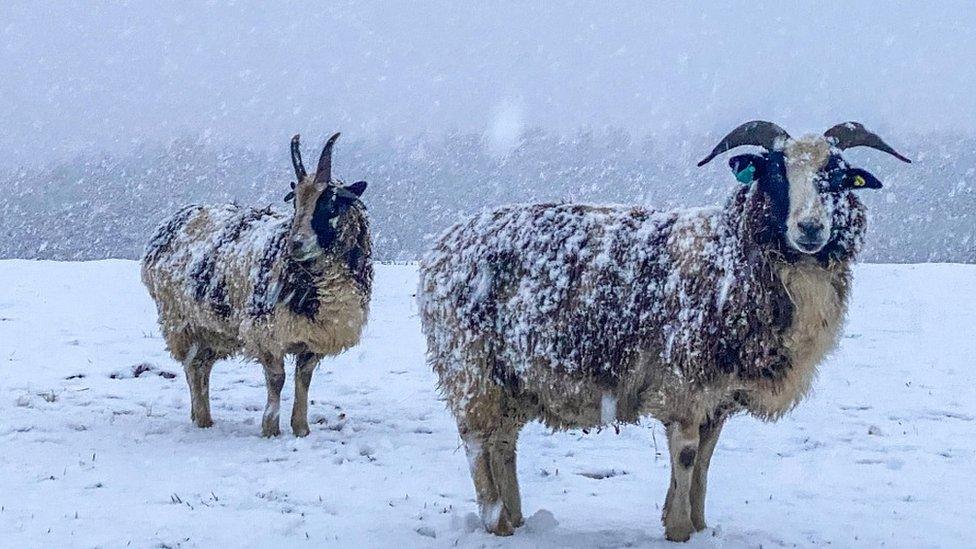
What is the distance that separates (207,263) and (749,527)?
223 inches

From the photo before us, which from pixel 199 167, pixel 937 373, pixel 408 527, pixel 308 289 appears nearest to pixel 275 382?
pixel 308 289

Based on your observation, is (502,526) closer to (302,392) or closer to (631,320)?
(631,320)

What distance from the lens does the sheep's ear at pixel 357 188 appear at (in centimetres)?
805

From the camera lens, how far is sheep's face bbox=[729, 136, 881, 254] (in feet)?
15.1

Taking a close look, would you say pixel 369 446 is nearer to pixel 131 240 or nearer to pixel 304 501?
pixel 304 501

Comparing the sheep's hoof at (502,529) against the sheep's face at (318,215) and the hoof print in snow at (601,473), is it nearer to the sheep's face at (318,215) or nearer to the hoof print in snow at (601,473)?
the hoof print in snow at (601,473)

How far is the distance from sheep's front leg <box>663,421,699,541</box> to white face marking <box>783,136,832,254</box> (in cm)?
113

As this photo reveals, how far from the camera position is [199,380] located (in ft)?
28.2

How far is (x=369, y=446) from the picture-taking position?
7504 mm

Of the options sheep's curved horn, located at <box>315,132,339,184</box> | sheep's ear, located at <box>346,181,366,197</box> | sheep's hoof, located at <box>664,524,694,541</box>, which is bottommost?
sheep's hoof, located at <box>664,524,694,541</box>

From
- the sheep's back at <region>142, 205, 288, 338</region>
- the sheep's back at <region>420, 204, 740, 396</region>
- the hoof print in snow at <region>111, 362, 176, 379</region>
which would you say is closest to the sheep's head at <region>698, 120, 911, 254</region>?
the sheep's back at <region>420, 204, 740, 396</region>

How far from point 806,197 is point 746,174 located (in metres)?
0.38

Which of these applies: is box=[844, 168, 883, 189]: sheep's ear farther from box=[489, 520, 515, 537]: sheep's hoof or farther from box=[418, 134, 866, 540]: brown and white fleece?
box=[489, 520, 515, 537]: sheep's hoof

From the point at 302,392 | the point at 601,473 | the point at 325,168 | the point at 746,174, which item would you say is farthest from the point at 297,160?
the point at 746,174
